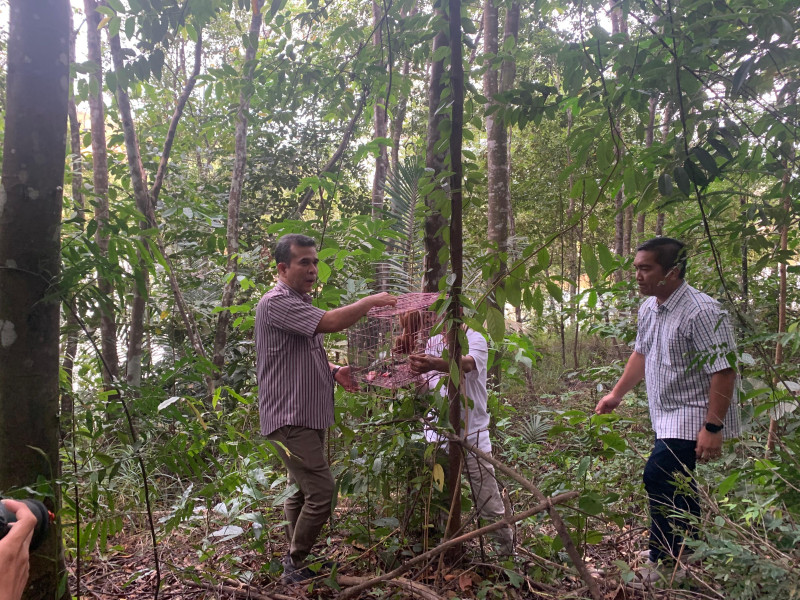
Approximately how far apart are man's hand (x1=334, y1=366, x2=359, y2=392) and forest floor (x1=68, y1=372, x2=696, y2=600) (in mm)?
710

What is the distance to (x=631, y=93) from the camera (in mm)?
1966

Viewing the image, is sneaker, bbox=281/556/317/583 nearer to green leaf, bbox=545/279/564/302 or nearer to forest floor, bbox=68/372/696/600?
forest floor, bbox=68/372/696/600

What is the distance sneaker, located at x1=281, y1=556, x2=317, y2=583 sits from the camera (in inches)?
103

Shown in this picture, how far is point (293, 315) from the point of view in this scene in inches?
109

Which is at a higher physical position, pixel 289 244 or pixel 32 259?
pixel 289 244

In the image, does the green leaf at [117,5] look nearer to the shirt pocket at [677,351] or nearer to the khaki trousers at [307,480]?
the khaki trousers at [307,480]

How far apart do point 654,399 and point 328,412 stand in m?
1.77

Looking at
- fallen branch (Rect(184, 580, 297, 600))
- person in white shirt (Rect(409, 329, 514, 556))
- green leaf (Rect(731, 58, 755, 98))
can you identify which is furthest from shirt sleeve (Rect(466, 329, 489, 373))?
green leaf (Rect(731, 58, 755, 98))

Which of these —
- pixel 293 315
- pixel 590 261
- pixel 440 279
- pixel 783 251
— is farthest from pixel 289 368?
pixel 783 251

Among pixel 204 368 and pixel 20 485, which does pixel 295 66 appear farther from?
pixel 20 485

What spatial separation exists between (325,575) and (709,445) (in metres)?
1.96

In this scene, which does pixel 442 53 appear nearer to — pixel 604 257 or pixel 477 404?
pixel 604 257

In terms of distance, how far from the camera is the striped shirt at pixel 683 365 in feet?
8.39

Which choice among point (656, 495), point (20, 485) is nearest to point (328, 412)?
point (20, 485)
